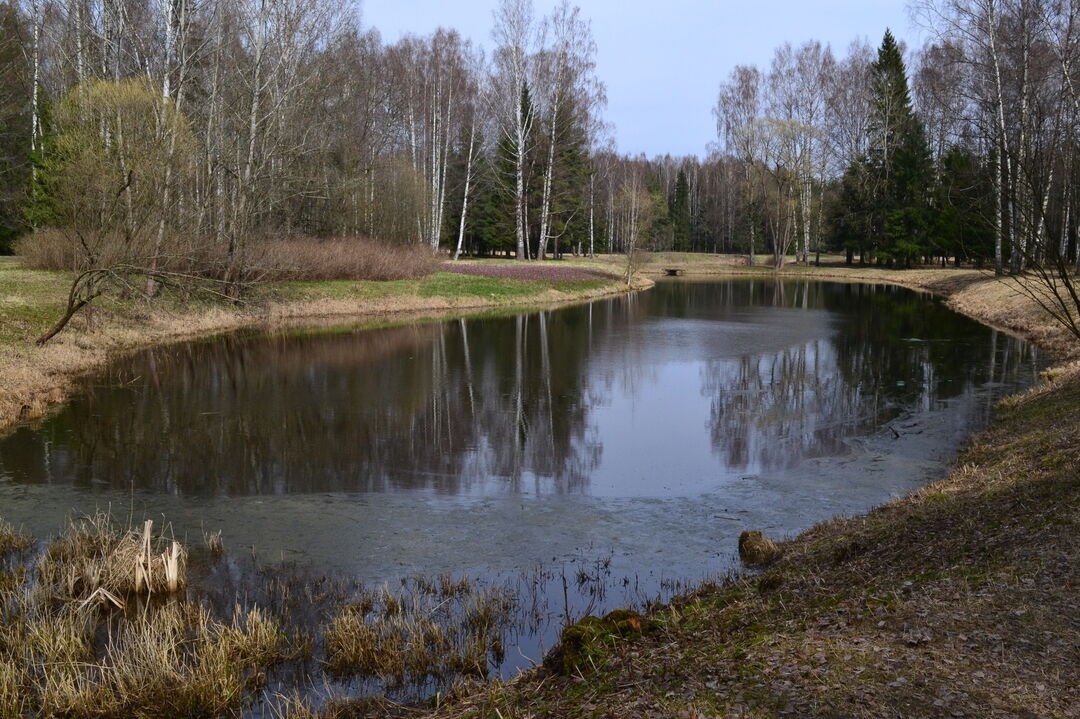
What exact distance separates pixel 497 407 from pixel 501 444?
253 cm

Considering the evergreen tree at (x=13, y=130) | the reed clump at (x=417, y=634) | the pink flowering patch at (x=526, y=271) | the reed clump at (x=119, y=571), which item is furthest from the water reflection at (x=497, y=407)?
the evergreen tree at (x=13, y=130)

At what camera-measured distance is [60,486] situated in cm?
977

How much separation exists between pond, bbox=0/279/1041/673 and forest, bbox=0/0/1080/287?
3.27 metres

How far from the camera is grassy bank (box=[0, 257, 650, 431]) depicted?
15384 millimetres

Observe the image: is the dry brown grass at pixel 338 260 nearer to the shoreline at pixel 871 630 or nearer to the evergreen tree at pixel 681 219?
the shoreline at pixel 871 630

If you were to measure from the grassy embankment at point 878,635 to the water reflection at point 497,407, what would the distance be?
3.76m

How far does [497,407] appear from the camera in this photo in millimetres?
14648

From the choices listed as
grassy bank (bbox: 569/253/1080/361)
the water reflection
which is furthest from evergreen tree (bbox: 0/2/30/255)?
grassy bank (bbox: 569/253/1080/361)

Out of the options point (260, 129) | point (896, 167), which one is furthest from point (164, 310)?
point (896, 167)

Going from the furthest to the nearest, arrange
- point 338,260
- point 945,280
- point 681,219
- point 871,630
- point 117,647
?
point 681,219 < point 945,280 < point 338,260 < point 117,647 < point 871,630

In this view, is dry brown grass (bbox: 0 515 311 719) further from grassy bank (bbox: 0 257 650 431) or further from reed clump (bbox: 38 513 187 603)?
grassy bank (bbox: 0 257 650 431)

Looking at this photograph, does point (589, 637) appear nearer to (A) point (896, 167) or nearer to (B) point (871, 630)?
(B) point (871, 630)

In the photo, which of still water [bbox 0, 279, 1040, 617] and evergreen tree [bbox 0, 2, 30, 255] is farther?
evergreen tree [bbox 0, 2, 30, 255]

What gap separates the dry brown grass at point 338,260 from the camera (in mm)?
28938
